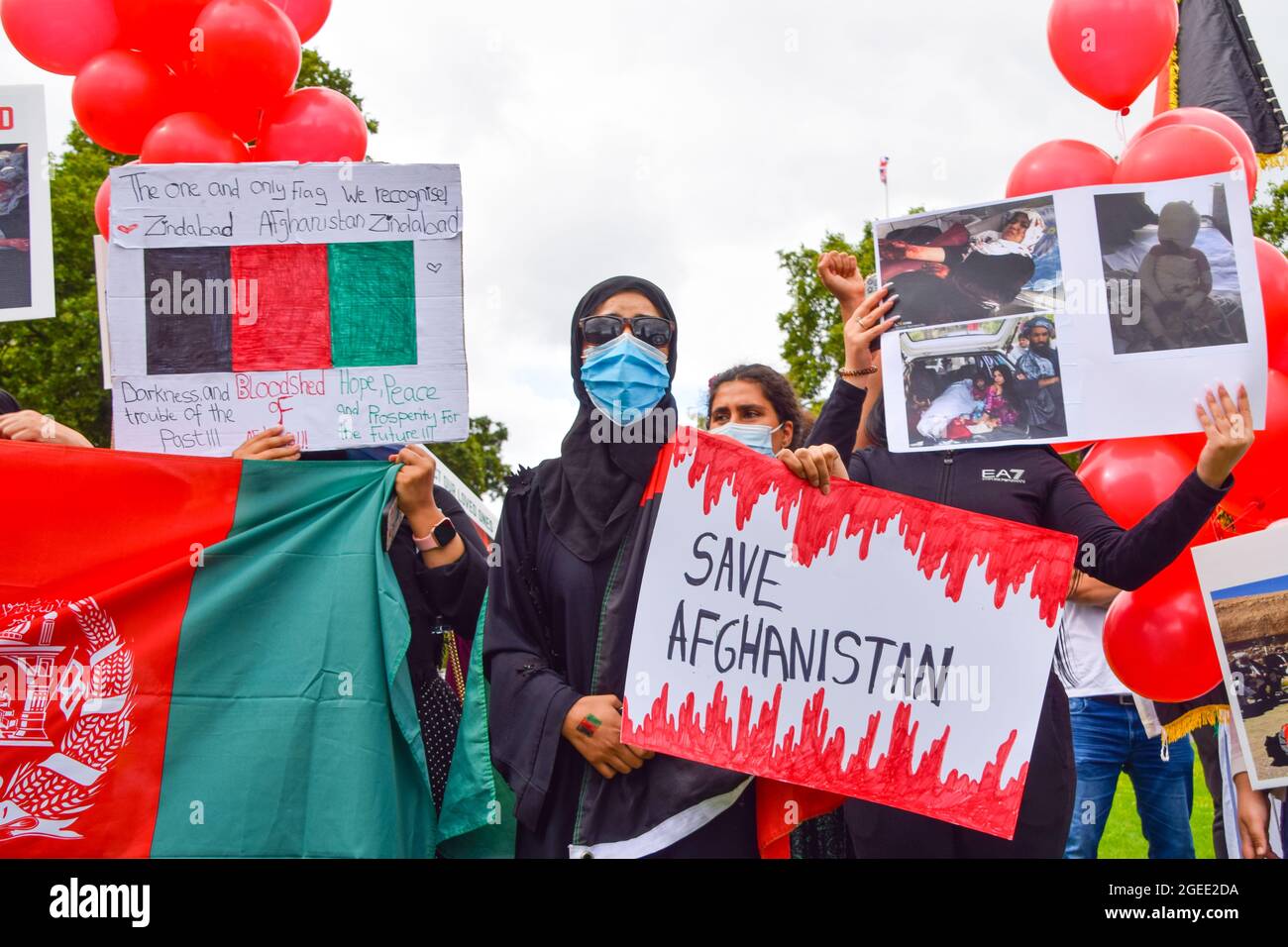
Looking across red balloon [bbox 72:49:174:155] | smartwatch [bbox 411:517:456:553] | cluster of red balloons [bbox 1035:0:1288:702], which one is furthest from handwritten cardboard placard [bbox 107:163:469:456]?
cluster of red balloons [bbox 1035:0:1288:702]

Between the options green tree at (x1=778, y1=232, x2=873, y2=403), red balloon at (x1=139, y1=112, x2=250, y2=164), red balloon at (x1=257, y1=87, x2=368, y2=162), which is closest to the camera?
red balloon at (x1=139, y1=112, x2=250, y2=164)

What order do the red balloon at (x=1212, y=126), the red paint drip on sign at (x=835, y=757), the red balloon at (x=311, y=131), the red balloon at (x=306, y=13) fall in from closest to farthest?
the red paint drip on sign at (x=835, y=757)
the red balloon at (x=1212, y=126)
the red balloon at (x=311, y=131)
the red balloon at (x=306, y=13)

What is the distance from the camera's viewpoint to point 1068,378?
3.25 meters

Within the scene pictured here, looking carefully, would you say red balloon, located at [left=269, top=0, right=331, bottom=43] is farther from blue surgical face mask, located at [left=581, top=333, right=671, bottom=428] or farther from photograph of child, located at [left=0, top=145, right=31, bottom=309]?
blue surgical face mask, located at [left=581, top=333, right=671, bottom=428]

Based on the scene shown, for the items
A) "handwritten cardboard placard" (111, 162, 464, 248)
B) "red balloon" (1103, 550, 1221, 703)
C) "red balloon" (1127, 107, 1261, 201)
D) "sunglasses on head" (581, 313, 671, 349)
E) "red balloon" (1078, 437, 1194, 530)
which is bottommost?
"red balloon" (1103, 550, 1221, 703)

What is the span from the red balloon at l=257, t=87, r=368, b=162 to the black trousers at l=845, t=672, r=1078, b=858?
9.98ft

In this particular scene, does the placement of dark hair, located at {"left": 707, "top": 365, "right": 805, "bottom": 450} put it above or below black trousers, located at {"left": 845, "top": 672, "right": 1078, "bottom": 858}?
above

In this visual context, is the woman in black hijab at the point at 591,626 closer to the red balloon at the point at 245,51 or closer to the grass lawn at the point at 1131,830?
the red balloon at the point at 245,51

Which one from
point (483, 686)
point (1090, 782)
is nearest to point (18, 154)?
point (483, 686)

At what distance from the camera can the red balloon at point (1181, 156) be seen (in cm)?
334

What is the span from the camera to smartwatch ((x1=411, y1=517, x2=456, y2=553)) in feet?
10.8

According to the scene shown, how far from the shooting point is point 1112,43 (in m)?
3.70

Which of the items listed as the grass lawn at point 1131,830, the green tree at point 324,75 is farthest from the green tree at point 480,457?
the grass lawn at point 1131,830

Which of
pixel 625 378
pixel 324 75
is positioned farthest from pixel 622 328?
pixel 324 75
